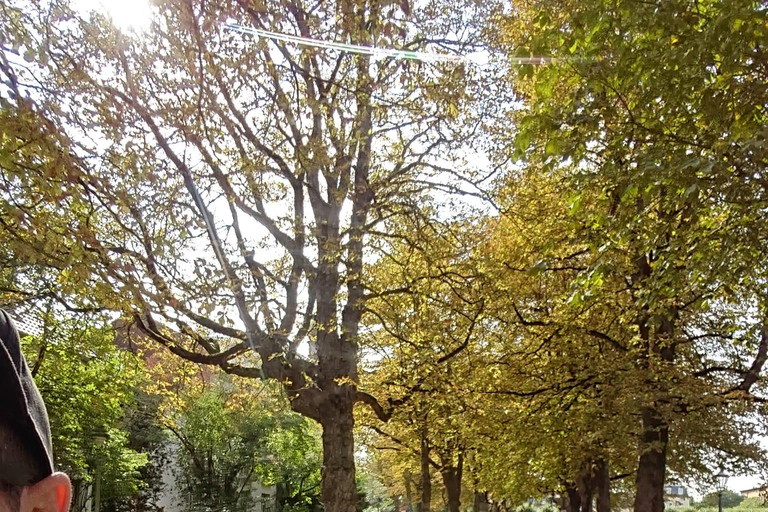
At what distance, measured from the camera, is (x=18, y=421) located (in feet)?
2.94

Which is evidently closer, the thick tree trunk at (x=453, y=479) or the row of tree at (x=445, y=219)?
the row of tree at (x=445, y=219)

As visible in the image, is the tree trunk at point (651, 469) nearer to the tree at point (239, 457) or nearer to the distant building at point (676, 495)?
the distant building at point (676, 495)

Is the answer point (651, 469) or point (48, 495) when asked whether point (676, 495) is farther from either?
point (48, 495)

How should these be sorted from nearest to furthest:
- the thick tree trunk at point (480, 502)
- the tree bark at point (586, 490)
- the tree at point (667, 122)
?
the tree at point (667, 122), the tree bark at point (586, 490), the thick tree trunk at point (480, 502)

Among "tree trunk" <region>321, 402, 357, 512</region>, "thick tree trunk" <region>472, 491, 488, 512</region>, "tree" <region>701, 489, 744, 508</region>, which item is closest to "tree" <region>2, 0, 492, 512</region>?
"tree trunk" <region>321, 402, 357, 512</region>

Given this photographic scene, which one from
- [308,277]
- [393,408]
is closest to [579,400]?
[393,408]

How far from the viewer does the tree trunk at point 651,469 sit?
12.4m

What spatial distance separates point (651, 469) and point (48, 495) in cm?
1359

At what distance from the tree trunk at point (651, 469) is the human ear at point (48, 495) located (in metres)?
12.8

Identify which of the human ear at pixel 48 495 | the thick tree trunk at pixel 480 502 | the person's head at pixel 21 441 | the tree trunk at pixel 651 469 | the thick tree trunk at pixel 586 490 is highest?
the person's head at pixel 21 441

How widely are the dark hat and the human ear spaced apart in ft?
0.05

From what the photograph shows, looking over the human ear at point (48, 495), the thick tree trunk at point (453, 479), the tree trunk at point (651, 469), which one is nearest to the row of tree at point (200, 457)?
the thick tree trunk at point (453, 479)

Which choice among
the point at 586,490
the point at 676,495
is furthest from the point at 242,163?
the point at 676,495

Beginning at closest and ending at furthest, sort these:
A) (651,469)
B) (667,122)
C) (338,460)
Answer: (667,122) < (338,460) < (651,469)
